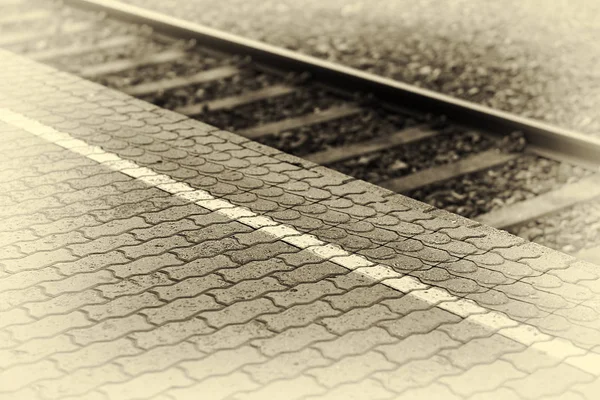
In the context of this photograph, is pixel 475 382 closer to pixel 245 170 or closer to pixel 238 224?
pixel 238 224

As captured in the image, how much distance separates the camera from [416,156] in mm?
6871

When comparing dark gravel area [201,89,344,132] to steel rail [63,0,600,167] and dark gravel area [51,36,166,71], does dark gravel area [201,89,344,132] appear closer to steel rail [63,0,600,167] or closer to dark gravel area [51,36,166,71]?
steel rail [63,0,600,167]

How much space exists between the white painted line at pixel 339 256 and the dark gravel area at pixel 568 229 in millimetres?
1128

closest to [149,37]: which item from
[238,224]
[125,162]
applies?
[125,162]

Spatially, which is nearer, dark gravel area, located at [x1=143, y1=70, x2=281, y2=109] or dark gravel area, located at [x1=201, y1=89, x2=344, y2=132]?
dark gravel area, located at [x1=201, y1=89, x2=344, y2=132]

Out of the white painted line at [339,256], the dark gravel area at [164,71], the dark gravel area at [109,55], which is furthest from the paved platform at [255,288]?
the dark gravel area at [109,55]

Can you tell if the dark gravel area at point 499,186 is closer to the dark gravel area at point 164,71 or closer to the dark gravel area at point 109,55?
the dark gravel area at point 164,71

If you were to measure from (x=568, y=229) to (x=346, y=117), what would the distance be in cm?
217

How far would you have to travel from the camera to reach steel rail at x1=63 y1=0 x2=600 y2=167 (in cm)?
655

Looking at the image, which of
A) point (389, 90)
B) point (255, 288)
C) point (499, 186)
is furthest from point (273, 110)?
point (255, 288)

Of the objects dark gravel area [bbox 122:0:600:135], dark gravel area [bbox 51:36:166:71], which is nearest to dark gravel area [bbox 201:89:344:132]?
dark gravel area [bbox 122:0:600:135]

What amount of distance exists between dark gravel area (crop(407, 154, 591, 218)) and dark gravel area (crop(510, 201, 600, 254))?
0.30 meters

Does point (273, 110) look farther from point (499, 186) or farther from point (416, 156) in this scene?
point (499, 186)

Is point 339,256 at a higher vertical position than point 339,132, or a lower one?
lower
